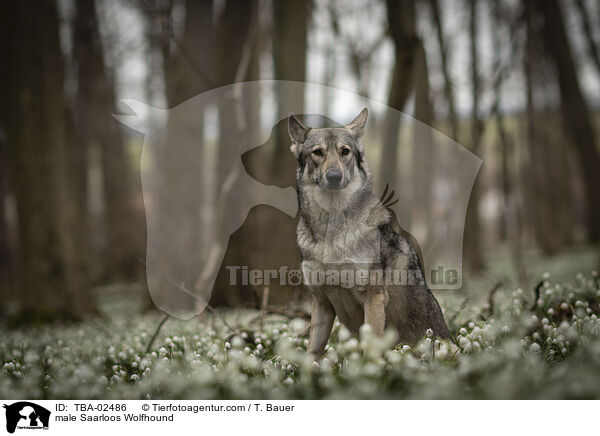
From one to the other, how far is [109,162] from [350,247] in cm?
1762

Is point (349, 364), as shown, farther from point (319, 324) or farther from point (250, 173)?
point (250, 173)

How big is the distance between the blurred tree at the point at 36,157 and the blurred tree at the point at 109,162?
8111 millimetres

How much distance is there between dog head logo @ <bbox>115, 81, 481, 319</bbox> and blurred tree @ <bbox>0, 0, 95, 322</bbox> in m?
1.84

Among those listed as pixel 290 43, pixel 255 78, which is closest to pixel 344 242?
pixel 290 43

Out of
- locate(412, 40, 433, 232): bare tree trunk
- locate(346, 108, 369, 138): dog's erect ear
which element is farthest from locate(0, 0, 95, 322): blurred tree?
locate(346, 108, 369, 138): dog's erect ear

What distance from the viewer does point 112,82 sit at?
1825cm

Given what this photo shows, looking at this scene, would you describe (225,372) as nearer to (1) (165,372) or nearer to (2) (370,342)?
(1) (165,372)

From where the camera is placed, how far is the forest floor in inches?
105

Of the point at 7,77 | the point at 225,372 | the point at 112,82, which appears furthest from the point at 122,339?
the point at 112,82

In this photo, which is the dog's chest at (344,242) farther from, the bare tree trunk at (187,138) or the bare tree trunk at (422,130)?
the bare tree trunk at (187,138)

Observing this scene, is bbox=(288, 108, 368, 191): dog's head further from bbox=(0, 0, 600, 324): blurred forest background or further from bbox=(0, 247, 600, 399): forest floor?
bbox=(0, 0, 600, 324): blurred forest background
